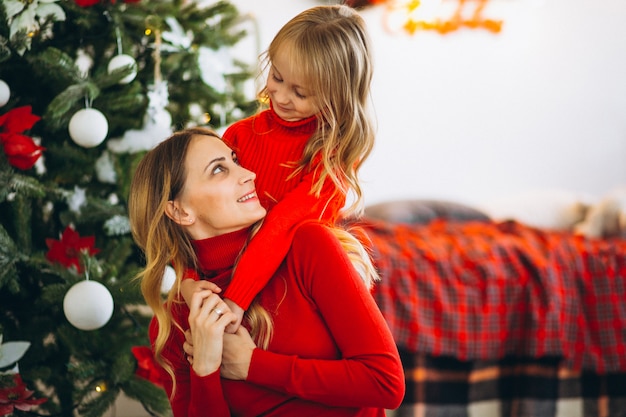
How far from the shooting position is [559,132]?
4.07 meters

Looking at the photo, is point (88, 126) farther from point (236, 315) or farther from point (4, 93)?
point (236, 315)

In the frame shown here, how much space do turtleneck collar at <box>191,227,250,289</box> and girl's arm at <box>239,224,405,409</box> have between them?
141 millimetres

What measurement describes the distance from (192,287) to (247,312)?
0.10 meters

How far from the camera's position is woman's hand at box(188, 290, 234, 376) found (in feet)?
3.35

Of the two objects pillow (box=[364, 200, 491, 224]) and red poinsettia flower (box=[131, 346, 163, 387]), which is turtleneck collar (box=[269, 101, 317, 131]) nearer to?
red poinsettia flower (box=[131, 346, 163, 387])

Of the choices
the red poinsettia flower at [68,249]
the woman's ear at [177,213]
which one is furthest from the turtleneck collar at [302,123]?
the red poinsettia flower at [68,249]

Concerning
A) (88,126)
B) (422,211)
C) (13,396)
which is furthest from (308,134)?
(422,211)

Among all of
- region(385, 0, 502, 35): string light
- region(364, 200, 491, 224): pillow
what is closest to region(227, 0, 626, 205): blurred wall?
region(385, 0, 502, 35): string light

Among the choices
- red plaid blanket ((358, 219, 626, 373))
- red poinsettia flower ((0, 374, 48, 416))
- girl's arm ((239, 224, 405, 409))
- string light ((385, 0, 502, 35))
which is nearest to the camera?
girl's arm ((239, 224, 405, 409))

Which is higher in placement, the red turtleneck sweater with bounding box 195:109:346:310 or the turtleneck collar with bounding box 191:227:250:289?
the red turtleneck sweater with bounding box 195:109:346:310

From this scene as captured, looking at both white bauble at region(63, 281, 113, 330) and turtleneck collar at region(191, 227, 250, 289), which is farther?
white bauble at region(63, 281, 113, 330)

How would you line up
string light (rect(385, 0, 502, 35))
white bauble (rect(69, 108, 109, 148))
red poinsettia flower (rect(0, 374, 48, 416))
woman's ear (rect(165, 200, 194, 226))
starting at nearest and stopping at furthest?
woman's ear (rect(165, 200, 194, 226)), red poinsettia flower (rect(0, 374, 48, 416)), white bauble (rect(69, 108, 109, 148)), string light (rect(385, 0, 502, 35))

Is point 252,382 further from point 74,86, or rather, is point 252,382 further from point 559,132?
point 559,132

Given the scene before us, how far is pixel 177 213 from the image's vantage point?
3.62 feet
